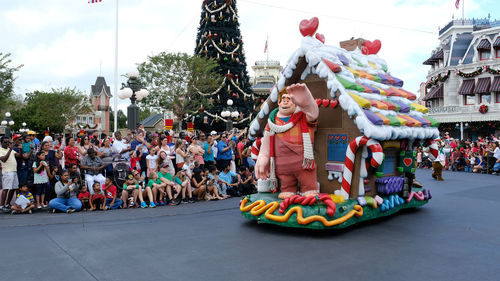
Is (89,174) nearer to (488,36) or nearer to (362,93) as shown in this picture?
(362,93)

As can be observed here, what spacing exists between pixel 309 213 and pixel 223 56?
21228 millimetres

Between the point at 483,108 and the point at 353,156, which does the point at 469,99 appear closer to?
the point at 483,108

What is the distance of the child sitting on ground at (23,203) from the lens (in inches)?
361

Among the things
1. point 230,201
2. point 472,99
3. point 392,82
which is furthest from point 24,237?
point 472,99

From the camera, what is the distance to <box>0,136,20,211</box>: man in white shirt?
9359 millimetres

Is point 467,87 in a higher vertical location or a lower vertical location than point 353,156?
higher

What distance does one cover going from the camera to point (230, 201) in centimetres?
1118

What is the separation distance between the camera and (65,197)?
9328 mm

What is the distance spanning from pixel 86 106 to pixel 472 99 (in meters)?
37.3

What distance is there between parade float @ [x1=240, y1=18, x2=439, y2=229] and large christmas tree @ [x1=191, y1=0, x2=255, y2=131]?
17.8 meters

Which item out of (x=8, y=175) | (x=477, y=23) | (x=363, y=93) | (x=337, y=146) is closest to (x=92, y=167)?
(x=8, y=175)

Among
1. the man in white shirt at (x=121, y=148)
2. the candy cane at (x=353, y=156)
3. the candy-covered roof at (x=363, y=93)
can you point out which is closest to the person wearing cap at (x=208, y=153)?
the man in white shirt at (x=121, y=148)

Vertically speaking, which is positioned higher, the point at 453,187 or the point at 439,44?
the point at 439,44

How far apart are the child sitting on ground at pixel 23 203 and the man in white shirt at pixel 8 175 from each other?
0.29m
